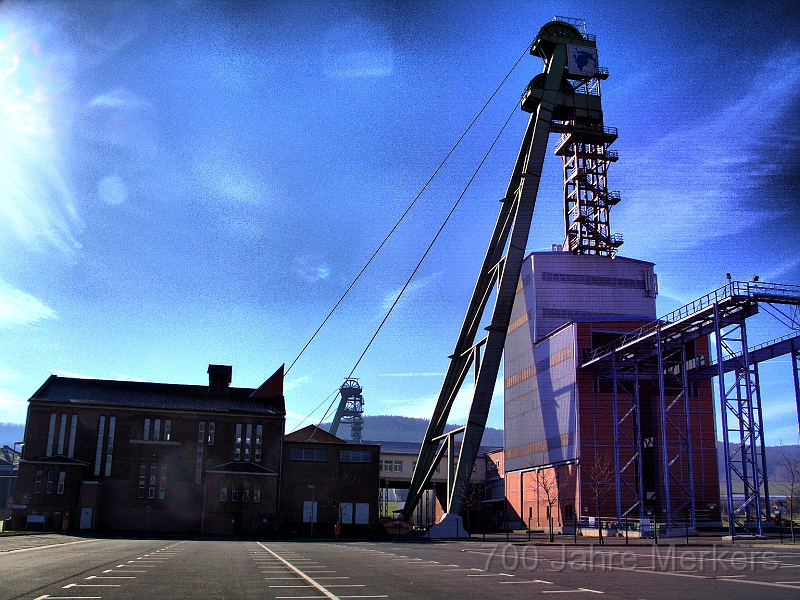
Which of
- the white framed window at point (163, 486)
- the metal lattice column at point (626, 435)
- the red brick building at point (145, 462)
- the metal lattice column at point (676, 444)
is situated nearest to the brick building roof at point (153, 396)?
the red brick building at point (145, 462)

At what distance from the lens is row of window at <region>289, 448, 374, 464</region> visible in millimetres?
65875

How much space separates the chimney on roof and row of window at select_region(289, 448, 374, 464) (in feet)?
34.0

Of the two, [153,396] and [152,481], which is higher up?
[153,396]

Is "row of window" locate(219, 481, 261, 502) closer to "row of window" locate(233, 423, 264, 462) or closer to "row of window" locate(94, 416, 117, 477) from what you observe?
"row of window" locate(233, 423, 264, 462)

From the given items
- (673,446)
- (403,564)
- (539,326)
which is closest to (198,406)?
(539,326)

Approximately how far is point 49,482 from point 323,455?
23.0 m

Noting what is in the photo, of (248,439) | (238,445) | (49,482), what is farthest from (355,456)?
(49,482)

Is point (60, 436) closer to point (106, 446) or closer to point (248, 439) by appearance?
point (106, 446)

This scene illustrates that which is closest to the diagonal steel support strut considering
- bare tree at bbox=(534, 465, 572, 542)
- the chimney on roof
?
bare tree at bbox=(534, 465, 572, 542)

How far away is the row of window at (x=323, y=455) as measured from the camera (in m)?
65.9

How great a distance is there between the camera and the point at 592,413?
59.1 m

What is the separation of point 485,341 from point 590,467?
53.2 feet

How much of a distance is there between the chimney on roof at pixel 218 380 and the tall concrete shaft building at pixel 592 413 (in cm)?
2968

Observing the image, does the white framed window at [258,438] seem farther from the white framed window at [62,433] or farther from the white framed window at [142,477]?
the white framed window at [62,433]
